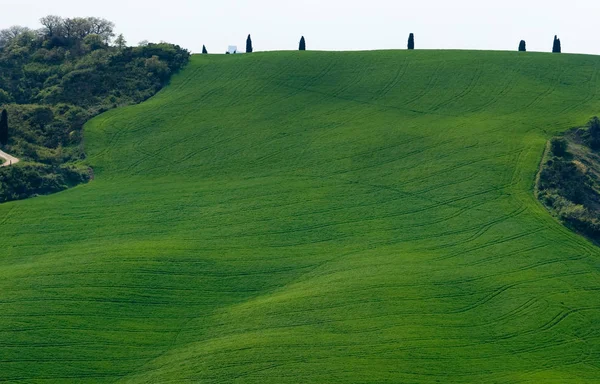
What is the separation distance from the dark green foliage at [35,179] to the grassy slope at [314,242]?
6.00 ft

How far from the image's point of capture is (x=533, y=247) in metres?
57.8

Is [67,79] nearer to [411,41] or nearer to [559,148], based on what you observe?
[411,41]

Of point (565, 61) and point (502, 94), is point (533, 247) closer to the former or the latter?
point (502, 94)

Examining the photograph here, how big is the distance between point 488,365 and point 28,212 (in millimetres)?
35011

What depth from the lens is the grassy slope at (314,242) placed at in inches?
1791

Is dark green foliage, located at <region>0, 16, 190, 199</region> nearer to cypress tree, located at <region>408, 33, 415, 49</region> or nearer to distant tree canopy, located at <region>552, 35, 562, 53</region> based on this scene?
cypress tree, located at <region>408, 33, 415, 49</region>

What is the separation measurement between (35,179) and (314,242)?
23610 millimetres

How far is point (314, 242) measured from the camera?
192ft

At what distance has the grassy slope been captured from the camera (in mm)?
45500

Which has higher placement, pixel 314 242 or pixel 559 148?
pixel 559 148

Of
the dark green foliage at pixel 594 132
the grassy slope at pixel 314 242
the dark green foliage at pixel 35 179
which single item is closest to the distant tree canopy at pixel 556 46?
the grassy slope at pixel 314 242

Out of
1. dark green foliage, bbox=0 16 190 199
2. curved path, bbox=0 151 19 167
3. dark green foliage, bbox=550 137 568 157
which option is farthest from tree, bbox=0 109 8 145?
dark green foliage, bbox=550 137 568 157

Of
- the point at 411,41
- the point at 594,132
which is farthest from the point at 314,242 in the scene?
the point at 411,41

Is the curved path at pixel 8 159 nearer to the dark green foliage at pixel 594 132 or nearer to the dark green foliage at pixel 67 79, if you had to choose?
the dark green foliage at pixel 67 79
